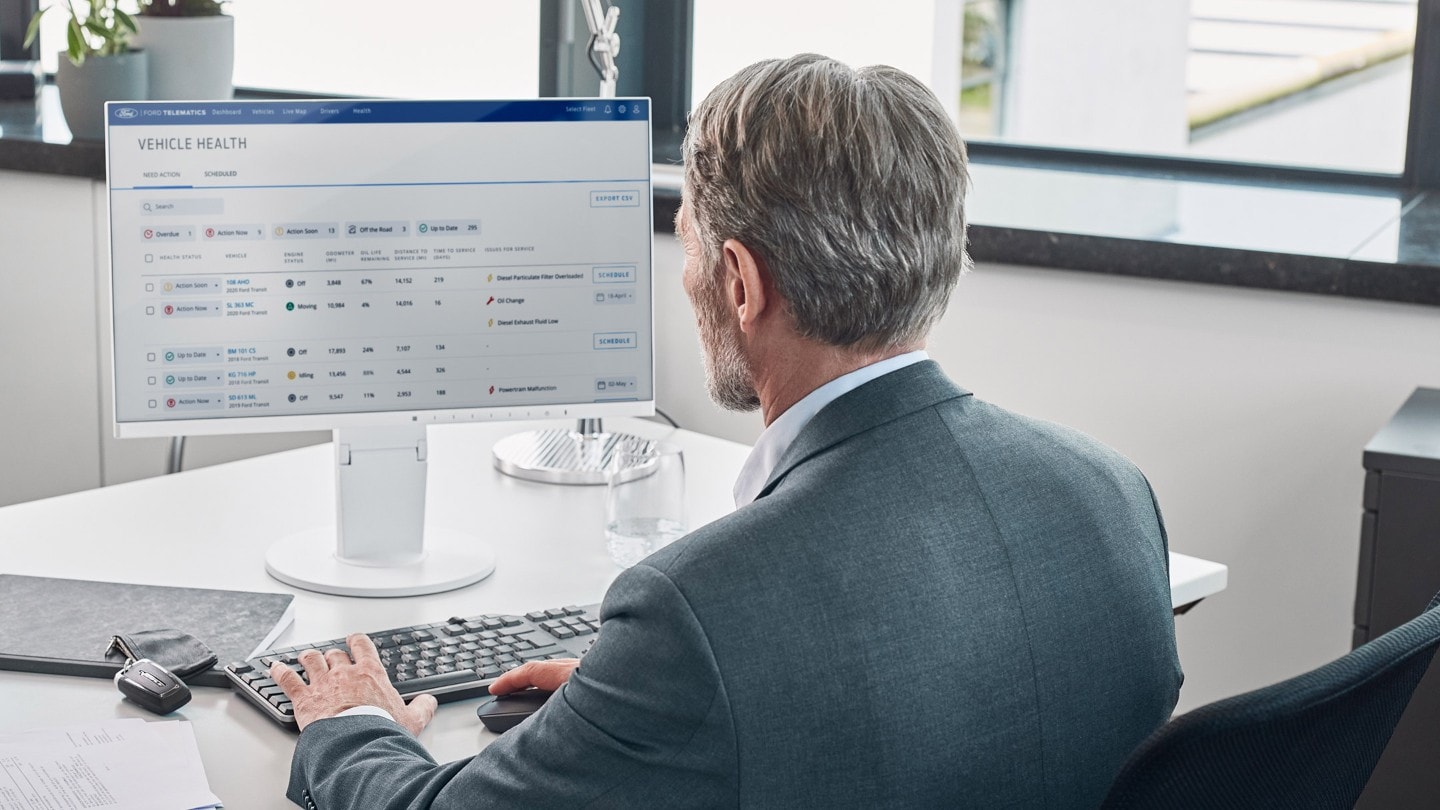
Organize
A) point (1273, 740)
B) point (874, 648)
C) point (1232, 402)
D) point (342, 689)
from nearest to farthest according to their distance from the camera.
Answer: point (1273, 740) < point (874, 648) < point (342, 689) < point (1232, 402)

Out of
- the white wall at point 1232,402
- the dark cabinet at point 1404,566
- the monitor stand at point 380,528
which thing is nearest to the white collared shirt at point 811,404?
the monitor stand at point 380,528

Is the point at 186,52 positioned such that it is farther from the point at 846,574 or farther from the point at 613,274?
the point at 846,574

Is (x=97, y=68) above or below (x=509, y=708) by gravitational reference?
above

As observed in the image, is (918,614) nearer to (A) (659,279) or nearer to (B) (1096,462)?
(B) (1096,462)

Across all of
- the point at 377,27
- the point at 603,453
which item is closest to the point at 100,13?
the point at 377,27

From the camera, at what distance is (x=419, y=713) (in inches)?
50.3

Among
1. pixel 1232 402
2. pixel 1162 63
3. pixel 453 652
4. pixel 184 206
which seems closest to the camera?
pixel 453 652

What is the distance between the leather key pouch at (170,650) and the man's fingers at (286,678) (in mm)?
66

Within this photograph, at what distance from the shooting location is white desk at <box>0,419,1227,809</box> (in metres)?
1.27

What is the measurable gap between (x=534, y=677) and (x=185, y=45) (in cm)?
186

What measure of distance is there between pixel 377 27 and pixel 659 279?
3.56 ft

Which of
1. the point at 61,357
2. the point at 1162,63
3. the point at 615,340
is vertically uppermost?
the point at 1162,63

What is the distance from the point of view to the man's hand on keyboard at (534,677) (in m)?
1.30

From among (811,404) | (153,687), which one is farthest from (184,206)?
(811,404)
